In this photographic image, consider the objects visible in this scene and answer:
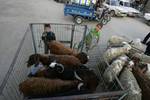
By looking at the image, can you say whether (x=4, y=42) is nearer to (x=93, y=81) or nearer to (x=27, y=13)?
(x=27, y=13)

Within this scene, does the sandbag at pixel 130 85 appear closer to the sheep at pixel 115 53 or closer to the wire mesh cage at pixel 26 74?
the wire mesh cage at pixel 26 74

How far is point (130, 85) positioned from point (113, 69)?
0.37 meters

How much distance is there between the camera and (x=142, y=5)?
9.66 metres

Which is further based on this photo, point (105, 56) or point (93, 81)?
point (105, 56)

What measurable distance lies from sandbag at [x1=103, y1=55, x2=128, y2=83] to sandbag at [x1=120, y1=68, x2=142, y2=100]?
98 mm

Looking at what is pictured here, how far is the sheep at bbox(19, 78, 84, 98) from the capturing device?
6.88 feet

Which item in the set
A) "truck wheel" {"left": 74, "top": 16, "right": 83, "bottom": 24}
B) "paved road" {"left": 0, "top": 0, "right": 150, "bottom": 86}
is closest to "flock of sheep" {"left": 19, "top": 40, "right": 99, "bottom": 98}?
"paved road" {"left": 0, "top": 0, "right": 150, "bottom": 86}

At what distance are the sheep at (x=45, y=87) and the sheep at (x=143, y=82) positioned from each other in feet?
3.24

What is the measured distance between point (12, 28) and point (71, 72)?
3760 millimetres

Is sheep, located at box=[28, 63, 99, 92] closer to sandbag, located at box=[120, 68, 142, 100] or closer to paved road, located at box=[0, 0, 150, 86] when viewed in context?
sandbag, located at box=[120, 68, 142, 100]

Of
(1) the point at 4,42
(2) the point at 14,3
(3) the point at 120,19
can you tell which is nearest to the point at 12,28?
(1) the point at 4,42

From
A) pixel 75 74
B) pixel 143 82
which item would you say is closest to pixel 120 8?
pixel 143 82

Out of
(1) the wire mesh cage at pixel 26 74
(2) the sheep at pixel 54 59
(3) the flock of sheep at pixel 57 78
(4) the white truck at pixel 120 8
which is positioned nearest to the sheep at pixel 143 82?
(1) the wire mesh cage at pixel 26 74

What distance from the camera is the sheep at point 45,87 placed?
6.88ft
